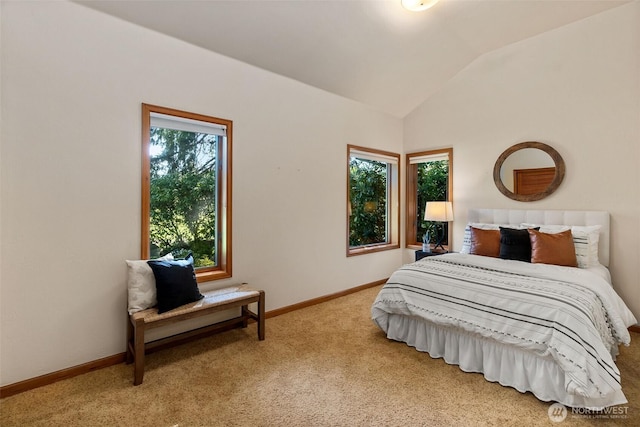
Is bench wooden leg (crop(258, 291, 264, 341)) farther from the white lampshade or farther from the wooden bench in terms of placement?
the white lampshade

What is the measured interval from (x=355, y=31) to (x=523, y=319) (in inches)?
111

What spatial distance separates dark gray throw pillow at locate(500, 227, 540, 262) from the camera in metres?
3.00

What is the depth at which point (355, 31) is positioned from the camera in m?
2.96

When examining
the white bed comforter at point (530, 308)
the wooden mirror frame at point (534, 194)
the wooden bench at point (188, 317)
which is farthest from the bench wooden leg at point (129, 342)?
the wooden mirror frame at point (534, 194)

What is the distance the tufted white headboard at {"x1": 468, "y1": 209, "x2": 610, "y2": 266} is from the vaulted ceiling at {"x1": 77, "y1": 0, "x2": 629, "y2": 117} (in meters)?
1.94

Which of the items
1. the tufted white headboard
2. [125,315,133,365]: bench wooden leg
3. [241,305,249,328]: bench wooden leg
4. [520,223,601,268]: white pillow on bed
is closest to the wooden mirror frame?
the tufted white headboard

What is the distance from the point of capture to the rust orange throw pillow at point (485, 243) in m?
3.24

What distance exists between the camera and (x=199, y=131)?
282cm

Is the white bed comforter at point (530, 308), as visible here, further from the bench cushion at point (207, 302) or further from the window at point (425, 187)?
the window at point (425, 187)

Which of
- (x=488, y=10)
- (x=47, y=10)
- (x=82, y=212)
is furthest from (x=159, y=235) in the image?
(x=488, y=10)

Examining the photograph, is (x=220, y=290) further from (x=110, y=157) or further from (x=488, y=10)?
(x=488, y=10)

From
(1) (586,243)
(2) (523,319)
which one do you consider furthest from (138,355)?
(1) (586,243)

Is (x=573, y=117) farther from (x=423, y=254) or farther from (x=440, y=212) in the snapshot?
(x=423, y=254)

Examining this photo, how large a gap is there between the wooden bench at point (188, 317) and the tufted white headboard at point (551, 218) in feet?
9.66
